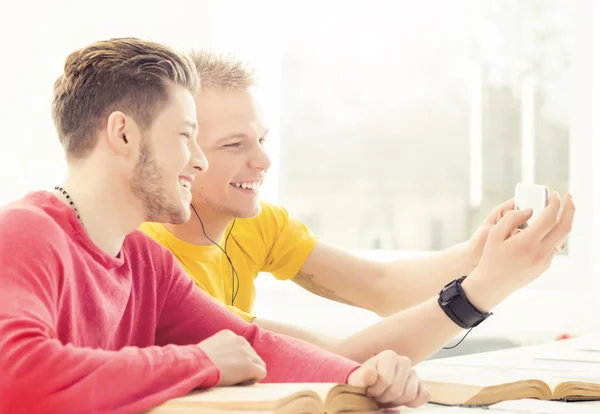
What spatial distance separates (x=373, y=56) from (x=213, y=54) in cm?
157

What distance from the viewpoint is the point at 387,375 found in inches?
43.8

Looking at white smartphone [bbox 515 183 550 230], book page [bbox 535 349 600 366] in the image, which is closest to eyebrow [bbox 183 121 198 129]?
white smartphone [bbox 515 183 550 230]

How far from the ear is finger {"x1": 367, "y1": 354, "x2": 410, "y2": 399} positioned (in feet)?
1.37

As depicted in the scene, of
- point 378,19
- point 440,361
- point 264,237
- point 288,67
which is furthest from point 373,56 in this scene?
point 440,361

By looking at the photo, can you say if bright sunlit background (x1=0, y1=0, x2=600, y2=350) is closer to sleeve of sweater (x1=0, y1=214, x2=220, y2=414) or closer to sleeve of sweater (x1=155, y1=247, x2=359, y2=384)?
sleeve of sweater (x1=155, y1=247, x2=359, y2=384)

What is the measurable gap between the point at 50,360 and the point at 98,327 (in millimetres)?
199

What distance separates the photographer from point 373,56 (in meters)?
3.25

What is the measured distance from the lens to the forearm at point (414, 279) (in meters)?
1.94

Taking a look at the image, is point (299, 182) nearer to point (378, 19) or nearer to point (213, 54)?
point (378, 19)

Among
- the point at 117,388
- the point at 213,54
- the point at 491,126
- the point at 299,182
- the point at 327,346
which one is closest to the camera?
the point at 117,388

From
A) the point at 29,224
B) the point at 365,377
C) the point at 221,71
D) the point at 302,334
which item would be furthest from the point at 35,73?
the point at 365,377

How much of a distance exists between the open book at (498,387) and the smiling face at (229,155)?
1.62ft

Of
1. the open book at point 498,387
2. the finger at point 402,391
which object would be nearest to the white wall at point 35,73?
the open book at point 498,387

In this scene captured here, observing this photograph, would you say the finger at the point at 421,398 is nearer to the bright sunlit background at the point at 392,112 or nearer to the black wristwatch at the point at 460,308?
the black wristwatch at the point at 460,308
